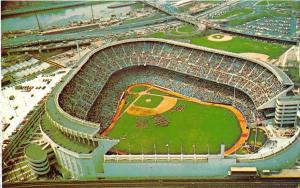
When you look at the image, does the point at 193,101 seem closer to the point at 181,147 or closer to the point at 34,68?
the point at 181,147

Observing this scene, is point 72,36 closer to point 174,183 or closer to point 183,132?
point 183,132

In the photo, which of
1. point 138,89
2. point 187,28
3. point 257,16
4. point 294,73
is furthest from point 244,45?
point 138,89

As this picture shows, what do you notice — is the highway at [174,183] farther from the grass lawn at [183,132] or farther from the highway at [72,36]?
the highway at [72,36]

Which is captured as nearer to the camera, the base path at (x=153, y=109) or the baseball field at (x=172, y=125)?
the baseball field at (x=172, y=125)

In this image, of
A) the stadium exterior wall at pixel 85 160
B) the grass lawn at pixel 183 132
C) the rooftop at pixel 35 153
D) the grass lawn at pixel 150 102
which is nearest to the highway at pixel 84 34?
the grass lawn at pixel 150 102

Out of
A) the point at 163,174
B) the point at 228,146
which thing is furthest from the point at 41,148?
the point at 228,146

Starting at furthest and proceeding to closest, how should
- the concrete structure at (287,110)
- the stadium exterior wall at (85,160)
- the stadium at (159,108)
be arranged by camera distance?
1. the concrete structure at (287,110)
2. the stadium at (159,108)
3. the stadium exterior wall at (85,160)
